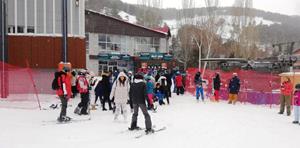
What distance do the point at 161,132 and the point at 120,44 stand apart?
46014 millimetres

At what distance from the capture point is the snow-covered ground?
9547mm

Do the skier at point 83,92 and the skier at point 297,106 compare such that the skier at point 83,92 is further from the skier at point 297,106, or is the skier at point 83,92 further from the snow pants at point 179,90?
the snow pants at point 179,90

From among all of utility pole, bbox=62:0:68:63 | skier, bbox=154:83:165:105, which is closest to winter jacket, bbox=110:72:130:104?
skier, bbox=154:83:165:105

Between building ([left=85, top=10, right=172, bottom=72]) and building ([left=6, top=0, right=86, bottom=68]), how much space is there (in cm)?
2777

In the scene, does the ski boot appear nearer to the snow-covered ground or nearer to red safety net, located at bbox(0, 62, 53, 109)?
the snow-covered ground

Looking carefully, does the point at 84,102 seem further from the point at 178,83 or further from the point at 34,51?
the point at 178,83

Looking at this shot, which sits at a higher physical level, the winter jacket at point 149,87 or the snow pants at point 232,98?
the winter jacket at point 149,87

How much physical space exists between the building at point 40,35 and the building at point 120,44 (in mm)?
27772

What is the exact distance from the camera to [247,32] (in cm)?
6078

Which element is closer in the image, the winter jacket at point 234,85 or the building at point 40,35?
the winter jacket at point 234,85

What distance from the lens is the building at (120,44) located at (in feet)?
177

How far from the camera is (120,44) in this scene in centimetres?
5644

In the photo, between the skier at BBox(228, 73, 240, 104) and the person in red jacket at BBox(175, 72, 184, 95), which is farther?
the person in red jacket at BBox(175, 72, 184, 95)

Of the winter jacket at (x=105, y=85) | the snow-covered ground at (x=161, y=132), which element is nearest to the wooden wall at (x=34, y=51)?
the winter jacket at (x=105, y=85)
